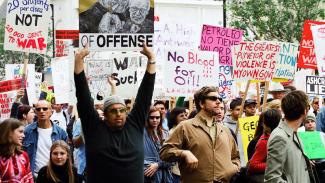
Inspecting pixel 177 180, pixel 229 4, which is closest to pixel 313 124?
pixel 177 180

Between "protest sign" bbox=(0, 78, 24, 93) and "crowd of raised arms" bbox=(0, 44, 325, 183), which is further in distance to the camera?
"protest sign" bbox=(0, 78, 24, 93)

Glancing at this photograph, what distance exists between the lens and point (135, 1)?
9.93 metres

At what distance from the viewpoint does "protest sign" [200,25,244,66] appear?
54.7 feet

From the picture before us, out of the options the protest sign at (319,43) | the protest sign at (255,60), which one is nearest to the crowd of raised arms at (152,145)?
the protest sign at (255,60)

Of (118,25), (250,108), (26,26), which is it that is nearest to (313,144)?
(118,25)

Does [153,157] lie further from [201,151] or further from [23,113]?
[23,113]

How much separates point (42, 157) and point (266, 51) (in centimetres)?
476

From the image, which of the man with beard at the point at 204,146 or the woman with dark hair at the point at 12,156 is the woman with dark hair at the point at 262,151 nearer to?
the man with beard at the point at 204,146

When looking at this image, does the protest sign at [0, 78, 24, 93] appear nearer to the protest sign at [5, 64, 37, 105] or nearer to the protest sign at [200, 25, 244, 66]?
the protest sign at [5, 64, 37, 105]

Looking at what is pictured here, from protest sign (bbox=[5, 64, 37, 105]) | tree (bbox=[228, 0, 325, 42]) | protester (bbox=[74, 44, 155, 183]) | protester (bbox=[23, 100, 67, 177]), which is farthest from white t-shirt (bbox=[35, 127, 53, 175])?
tree (bbox=[228, 0, 325, 42])

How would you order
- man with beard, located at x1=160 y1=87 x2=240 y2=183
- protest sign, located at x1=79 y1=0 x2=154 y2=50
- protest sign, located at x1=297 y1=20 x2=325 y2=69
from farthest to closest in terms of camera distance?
protest sign, located at x1=297 y1=20 x2=325 y2=69
protest sign, located at x1=79 y1=0 x2=154 y2=50
man with beard, located at x1=160 y1=87 x2=240 y2=183

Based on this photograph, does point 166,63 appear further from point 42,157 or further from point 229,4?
point 229,4

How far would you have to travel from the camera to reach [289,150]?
21.9ft

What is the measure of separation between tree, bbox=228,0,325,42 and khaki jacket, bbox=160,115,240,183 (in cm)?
2650
